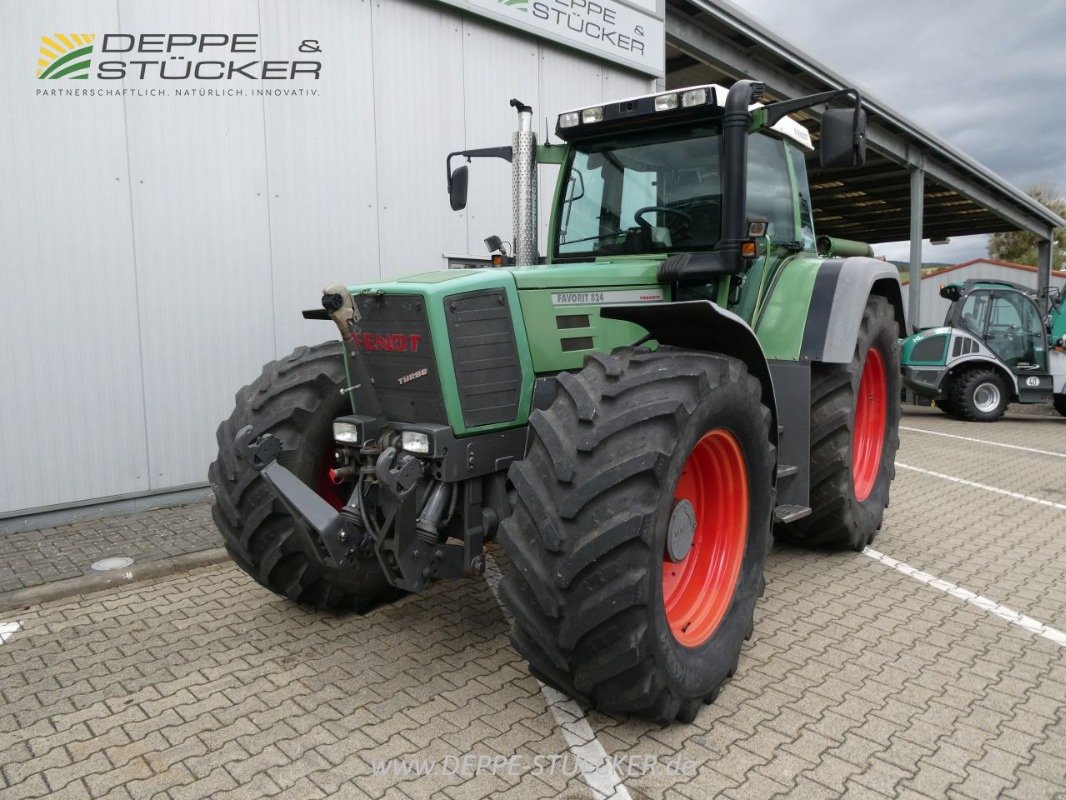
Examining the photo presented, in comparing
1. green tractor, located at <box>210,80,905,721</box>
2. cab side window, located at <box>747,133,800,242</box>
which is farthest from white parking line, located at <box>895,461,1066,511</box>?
cab side window, located at <box>747,133,800,242</box>

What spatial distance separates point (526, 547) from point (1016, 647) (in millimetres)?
2484

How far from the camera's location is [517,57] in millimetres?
7621

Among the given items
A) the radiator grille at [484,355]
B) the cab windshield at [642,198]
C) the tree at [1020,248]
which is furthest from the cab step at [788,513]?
the tree at [1020,248]

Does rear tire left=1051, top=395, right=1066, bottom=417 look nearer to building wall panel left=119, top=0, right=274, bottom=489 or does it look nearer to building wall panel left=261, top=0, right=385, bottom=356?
building wall panel left=261, top=0, right=385, bottom=356

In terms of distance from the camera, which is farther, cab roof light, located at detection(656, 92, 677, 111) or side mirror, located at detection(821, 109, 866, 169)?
cab roof light, located at detection(656, 92, 677, 111)

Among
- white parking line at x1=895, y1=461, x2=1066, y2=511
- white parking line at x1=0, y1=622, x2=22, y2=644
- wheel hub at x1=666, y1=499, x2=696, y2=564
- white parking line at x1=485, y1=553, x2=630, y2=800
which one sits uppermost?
wheel hub at x1=666, y1=499, x2=696, y2=564

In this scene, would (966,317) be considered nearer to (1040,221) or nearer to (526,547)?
(526,547)

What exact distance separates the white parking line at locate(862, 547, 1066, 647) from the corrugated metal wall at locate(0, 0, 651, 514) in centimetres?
449

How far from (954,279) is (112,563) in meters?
28.9

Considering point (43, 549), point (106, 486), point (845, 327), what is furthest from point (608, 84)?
point (43, 549)

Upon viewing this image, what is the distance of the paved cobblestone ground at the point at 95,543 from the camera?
4520 millimetres

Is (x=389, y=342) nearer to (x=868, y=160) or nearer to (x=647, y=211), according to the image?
(x=647, y=211)

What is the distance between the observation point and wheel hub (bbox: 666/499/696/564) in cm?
285

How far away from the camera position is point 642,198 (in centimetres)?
394
